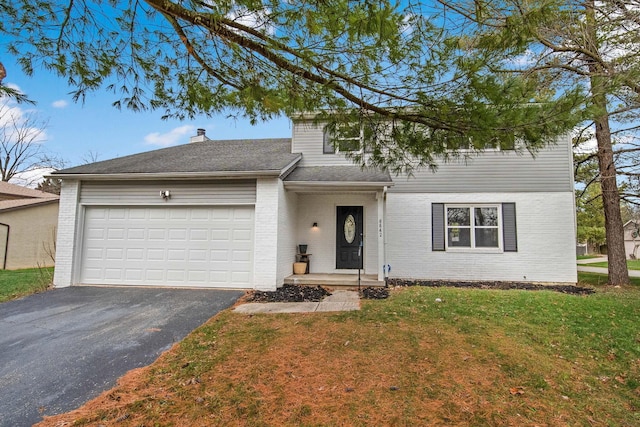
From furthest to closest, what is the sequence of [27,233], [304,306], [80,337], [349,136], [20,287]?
[27,233] → [20,287] → [304,306] → [80,337] → [349,136]

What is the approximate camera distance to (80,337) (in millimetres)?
4629

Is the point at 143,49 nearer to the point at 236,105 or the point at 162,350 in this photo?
the point at 236,105

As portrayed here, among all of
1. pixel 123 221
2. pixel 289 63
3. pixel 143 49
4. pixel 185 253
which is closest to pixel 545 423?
pixel 289 63

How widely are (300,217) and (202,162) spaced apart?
3249mm

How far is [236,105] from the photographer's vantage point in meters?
4.28

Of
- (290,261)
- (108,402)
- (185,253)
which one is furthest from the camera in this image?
(290,261)

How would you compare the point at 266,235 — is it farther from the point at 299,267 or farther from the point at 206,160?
the point at 206,160

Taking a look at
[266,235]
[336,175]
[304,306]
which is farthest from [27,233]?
[304,306]

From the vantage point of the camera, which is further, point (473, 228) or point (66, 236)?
point (473, 228)

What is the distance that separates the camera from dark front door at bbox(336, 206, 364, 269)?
953 centimetres

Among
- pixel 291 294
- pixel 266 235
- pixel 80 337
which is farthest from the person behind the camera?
pixel 266 235

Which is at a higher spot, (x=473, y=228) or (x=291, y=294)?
(x=473, y=228)

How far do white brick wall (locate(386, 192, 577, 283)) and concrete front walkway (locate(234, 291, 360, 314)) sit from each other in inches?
135

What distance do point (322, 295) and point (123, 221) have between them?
554 cm
